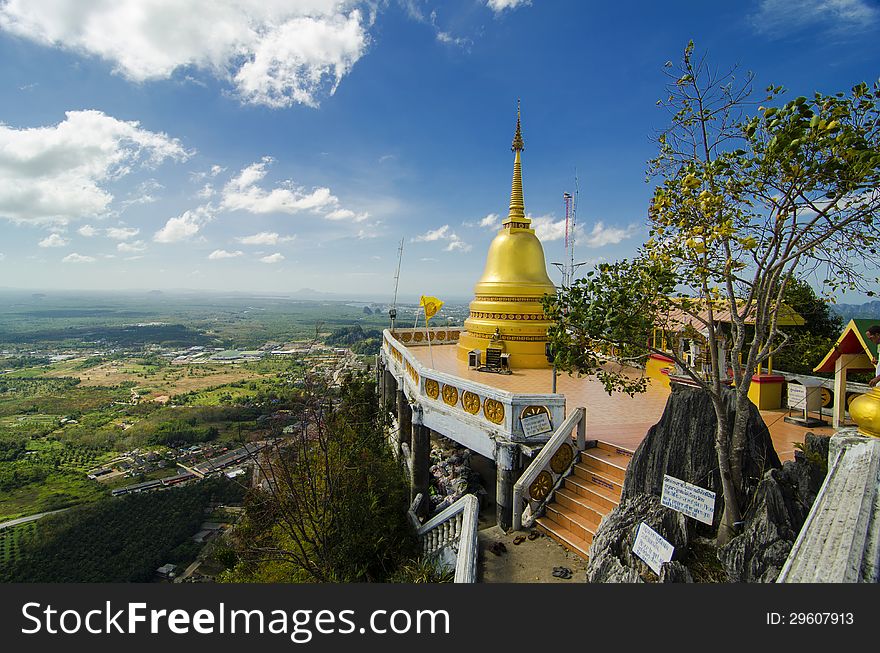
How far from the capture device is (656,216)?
5.71 metres

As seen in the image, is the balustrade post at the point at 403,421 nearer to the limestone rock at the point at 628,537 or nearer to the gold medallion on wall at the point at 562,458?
the gold medallion on wall at the point at 562,458

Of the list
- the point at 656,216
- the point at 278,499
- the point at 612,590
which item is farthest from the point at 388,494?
the point at 656,216

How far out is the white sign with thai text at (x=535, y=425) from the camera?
331 inches

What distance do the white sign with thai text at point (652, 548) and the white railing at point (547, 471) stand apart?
238 cm

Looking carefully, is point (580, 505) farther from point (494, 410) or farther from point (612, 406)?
point (612, 406)

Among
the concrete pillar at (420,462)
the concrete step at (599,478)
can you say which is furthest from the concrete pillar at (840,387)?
the concrete pillar at (420,462)

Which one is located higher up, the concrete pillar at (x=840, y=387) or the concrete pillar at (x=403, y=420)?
the concrete pillar at (x=840, y=387)

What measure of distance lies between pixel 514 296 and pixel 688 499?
13.3 metres

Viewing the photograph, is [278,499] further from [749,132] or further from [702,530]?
[749,132]

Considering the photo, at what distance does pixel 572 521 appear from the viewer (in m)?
7.16

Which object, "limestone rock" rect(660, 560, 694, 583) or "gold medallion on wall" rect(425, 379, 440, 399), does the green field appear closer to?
"gold medallion on wall" rect(425, 379, 440, 399)

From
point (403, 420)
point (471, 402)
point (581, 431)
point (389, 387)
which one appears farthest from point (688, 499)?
point (389, 387)

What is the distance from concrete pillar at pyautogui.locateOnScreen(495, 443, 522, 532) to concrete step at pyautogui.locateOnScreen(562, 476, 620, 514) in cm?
96

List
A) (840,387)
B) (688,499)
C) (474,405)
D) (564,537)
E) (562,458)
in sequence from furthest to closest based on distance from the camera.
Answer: (474,405)
(840,387)
(562,458)
(564,537)
(688,499)
